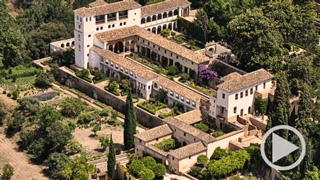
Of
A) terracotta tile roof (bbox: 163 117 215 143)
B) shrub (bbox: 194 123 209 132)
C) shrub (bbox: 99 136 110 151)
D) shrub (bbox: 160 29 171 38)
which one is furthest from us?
shrub (bbox: 160 29 171 38)

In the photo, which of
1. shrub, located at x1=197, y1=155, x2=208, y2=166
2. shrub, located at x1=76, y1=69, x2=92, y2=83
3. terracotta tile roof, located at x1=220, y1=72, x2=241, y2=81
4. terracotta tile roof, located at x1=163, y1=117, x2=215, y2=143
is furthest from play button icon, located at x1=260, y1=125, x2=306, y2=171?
shrub, located at x1=76, y1=69, x2=92, y2=83

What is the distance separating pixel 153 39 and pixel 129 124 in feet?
68.1

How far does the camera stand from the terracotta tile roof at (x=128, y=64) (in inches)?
4007

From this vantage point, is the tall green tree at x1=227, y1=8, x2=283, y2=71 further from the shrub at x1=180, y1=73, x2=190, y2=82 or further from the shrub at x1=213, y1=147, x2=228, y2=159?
the shrub at x1=213, y1=147, x2=228, y2=159

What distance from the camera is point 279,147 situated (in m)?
86.1

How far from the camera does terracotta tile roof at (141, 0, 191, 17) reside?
11581 cm

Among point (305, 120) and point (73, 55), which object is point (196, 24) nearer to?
point (73, 55)

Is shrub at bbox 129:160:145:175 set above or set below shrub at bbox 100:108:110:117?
above

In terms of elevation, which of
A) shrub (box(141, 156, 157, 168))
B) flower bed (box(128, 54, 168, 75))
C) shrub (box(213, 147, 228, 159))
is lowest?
shrub (box(141, 156, 157, 168))

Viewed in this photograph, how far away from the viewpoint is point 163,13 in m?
118

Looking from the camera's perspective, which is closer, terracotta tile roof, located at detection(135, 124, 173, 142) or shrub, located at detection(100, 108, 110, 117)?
terracotta tile roof, located at detection(135, 124, 173, 142)

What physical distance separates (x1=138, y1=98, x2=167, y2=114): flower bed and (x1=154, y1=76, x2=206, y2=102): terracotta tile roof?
2134 mm

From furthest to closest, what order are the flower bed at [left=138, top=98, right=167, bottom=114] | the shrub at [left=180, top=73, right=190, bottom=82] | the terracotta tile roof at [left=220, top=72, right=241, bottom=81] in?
1. the shrub at [left=180, top=73, right=190, bottom=82]
2. the flower bed at [left=138, top=98, right=167, bottom=114]
3. the terracotta tile roof at [left=220, top=72, right=241, bottom=81]

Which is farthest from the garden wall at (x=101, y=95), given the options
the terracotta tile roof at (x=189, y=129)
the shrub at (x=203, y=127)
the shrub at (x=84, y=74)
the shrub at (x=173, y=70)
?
the shrub at (x=173, y=70)
